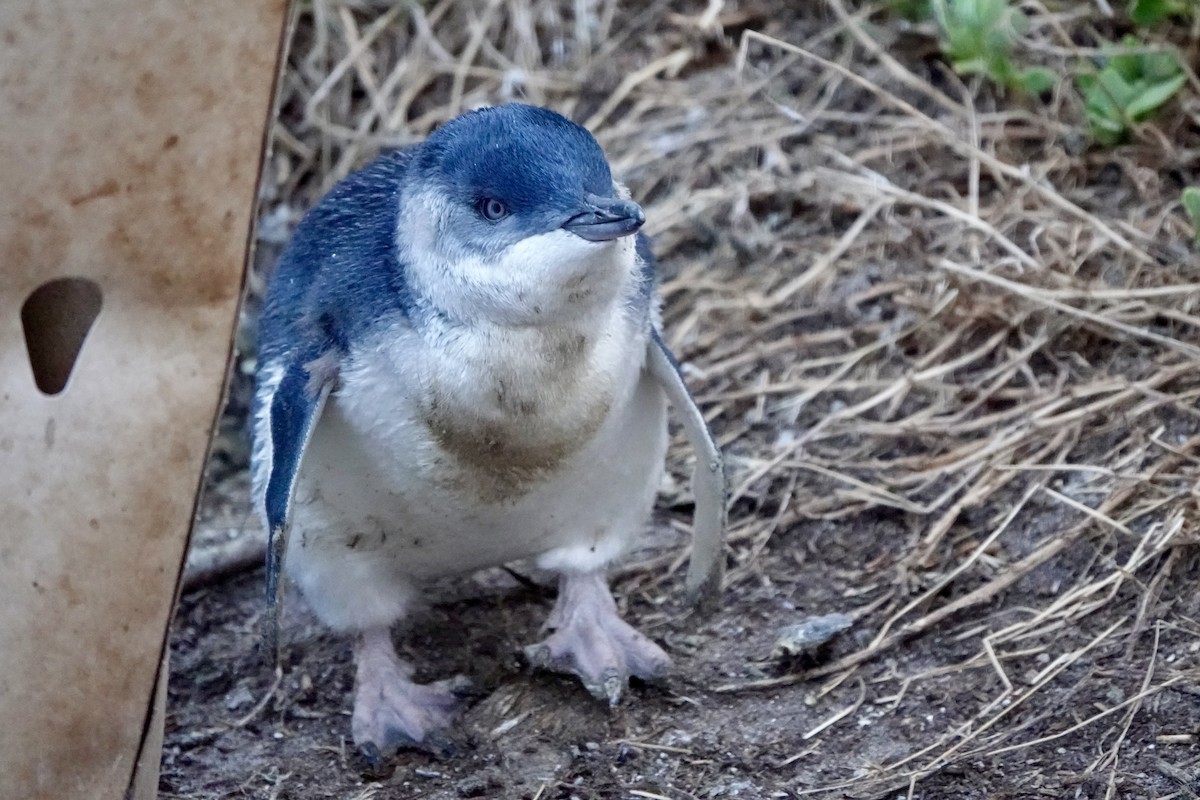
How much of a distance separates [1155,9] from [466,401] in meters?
2.46

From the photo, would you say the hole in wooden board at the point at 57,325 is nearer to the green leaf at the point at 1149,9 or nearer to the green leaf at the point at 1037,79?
the green leaf at the point at 1037,79

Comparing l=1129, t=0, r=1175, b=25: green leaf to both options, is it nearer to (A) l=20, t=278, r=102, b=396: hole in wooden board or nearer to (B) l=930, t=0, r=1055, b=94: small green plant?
(B) l=930, t=0, r=1055, b=94: small green plant

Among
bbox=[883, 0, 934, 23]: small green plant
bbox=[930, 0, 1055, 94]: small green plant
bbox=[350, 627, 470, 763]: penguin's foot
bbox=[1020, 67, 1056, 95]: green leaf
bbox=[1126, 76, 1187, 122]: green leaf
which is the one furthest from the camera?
bbox=[883, 0, 934, 23]: small green plant

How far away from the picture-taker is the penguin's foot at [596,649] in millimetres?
3002

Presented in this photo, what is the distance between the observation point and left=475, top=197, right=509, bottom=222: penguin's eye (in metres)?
2.53

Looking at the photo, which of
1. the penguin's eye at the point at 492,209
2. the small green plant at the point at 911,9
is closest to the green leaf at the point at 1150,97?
the small green plant at the point at 911,9

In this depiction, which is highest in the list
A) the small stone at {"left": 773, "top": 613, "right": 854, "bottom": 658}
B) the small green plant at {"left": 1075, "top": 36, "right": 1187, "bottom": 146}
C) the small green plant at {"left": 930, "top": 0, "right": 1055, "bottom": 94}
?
the small green plant at {"left": 930, "top": 0, "right": 1055, "bottom": 94}

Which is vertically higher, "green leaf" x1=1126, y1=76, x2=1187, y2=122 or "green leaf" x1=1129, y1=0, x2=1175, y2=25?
"green leaf" x1=1129, y1=0, x2=1175, y2=25

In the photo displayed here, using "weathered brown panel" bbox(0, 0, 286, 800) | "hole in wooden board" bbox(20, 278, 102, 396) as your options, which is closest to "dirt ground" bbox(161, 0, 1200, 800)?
"weathered brown panel" bbox(0, 0, 286, 800)

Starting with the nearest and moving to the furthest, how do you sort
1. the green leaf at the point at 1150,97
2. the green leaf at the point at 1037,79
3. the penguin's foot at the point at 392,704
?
the penguin's foot at the point at 392,704
the green leaf at the point at 1150,97
the green leaf at the point at 1037,79

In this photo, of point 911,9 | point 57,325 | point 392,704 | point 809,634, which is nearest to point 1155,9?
point 911,9

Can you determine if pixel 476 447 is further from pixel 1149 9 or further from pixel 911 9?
pixel 911 9

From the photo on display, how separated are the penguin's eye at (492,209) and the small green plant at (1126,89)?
2248 millimetres

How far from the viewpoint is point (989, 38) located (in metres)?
4.12
